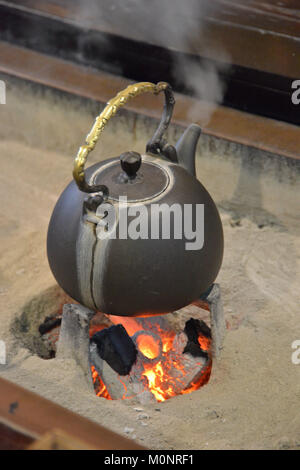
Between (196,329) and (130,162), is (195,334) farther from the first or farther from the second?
(130,162)

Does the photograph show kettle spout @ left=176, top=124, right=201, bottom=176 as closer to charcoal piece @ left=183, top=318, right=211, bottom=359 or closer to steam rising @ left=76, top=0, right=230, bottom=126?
charcoal piece @ left=183, top=318, right=211, bottom=359

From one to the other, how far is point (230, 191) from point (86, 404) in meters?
2.23

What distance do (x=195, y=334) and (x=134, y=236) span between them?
1062 mm

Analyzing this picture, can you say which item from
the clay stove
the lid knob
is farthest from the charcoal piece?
the lid knob

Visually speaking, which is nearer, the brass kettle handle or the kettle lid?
the brass kettle handle

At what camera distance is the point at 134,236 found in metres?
2.95

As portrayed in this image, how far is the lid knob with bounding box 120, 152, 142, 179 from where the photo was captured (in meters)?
2.96

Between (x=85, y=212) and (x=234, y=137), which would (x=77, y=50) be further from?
(x=85, y=212)

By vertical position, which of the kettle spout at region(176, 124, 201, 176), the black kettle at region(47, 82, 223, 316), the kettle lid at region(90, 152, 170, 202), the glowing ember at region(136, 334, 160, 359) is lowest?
the glowing ember at region(136, 334, 160, 359)

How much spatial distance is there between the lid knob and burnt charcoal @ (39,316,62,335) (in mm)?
1368

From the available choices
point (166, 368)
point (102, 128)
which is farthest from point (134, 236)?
point (166, 368)

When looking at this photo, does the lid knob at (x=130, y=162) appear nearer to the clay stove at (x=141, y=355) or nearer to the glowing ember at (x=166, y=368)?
the clay stove at (x=141, y=355)

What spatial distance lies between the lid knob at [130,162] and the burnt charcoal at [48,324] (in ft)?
4.49

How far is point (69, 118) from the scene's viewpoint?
5363 millimetres
